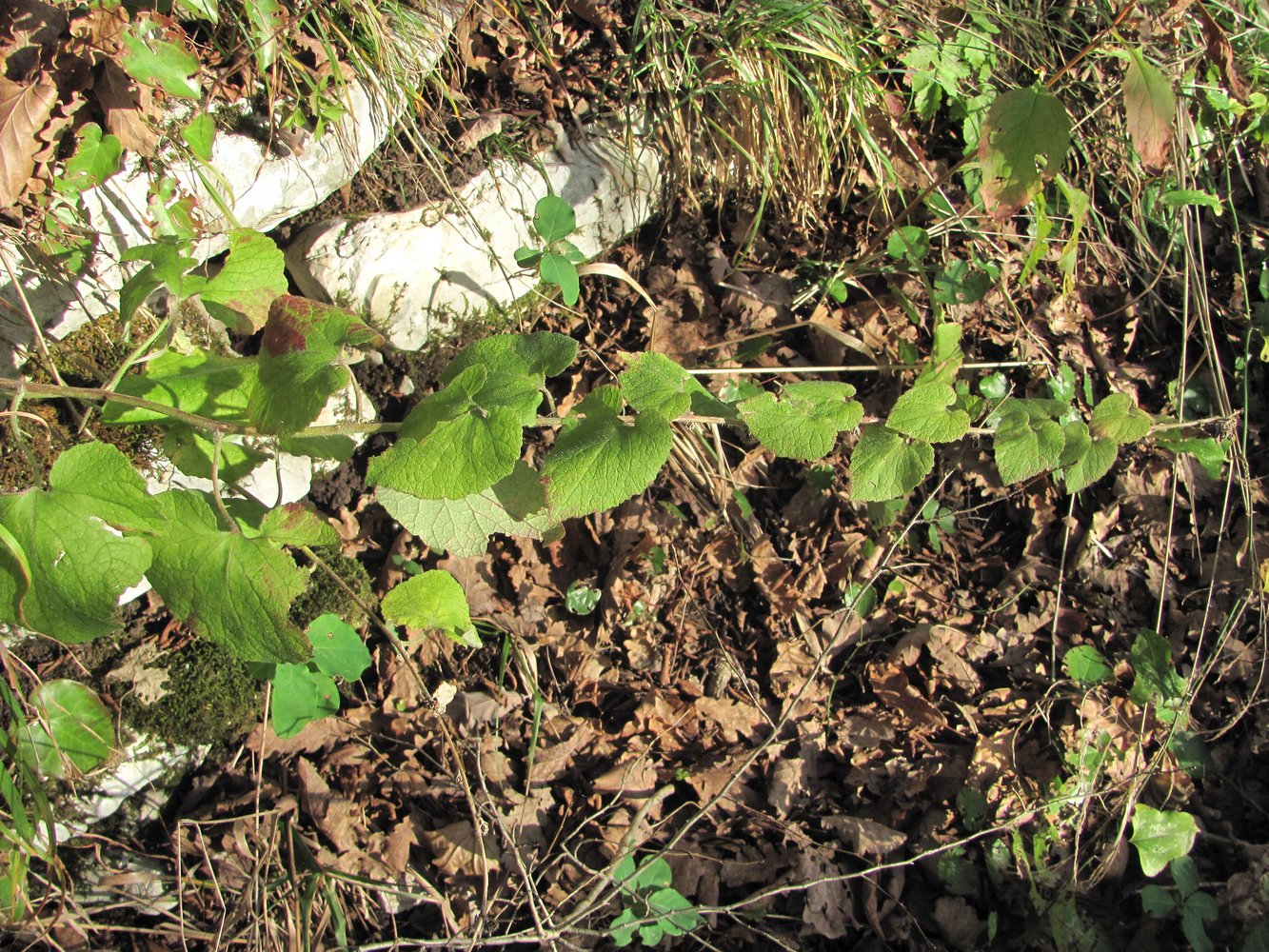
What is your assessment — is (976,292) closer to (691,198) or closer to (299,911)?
(691,198)

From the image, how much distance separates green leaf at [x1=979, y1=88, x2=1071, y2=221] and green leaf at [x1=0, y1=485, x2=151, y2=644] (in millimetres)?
1851

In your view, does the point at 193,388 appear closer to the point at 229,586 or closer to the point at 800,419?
the point at 229,586

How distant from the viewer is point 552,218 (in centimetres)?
222

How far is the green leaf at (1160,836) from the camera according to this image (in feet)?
6.91

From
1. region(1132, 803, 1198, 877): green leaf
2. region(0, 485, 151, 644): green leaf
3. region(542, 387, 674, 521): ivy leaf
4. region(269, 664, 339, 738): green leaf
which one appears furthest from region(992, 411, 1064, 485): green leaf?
region(269, 664, 339, 738): green leaf

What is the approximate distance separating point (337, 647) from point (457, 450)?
0.91 m

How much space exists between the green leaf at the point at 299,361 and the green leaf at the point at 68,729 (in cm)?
104

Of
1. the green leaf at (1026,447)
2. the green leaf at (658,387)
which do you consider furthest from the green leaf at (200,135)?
the green leaf at (1026,447)

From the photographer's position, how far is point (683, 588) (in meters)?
2.39

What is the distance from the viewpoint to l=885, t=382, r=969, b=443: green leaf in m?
1.54

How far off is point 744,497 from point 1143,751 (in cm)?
136

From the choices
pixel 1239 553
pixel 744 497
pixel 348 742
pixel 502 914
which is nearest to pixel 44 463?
pixel 348 742

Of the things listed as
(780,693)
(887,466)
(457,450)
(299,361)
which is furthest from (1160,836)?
(299,361)

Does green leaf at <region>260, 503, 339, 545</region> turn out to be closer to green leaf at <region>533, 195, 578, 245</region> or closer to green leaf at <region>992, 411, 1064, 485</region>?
green leaf at <region>533, 195, 578, 245</region>
